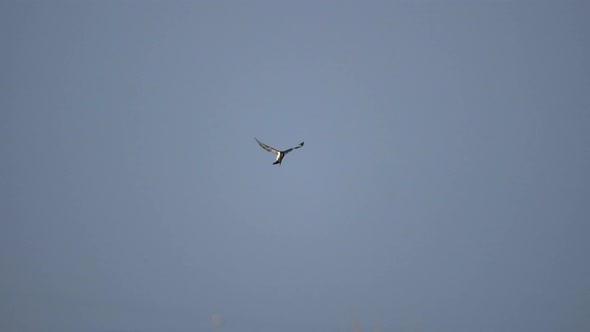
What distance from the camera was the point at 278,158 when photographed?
43.9m
